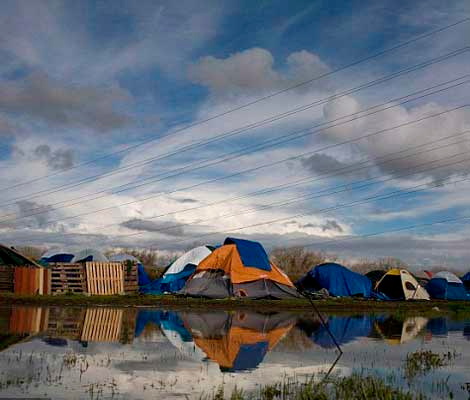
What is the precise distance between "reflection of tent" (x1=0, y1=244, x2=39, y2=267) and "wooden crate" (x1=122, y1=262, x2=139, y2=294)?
6.03 meters

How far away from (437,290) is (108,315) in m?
34.1

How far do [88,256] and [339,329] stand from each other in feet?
97.4

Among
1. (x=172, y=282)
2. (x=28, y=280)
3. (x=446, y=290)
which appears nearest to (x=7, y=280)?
(x=28, y=280)

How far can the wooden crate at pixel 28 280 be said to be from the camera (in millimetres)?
33531

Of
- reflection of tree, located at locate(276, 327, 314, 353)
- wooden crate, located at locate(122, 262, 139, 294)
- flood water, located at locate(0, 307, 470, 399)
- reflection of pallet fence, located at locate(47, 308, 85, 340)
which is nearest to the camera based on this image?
flood water, located at locate(0, 307, 470, 399)

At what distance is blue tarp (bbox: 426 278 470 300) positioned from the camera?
48656mm

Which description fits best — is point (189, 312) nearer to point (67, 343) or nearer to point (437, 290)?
point (67, 343)

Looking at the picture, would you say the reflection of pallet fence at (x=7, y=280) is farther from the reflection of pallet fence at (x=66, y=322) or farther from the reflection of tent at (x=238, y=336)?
the reflection of tent at (x=238, y=336)

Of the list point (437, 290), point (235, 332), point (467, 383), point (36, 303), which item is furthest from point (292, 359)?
point (437, 290)

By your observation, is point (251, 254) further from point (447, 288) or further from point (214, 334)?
point (447, 288)

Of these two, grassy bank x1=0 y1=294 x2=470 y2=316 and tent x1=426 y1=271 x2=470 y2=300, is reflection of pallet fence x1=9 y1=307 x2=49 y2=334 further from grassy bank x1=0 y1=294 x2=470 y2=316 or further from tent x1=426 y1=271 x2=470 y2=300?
tent x1=426 y1=271 x2=470 y2=300

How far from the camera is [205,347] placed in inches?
595

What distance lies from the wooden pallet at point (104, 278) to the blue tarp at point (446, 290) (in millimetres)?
26297

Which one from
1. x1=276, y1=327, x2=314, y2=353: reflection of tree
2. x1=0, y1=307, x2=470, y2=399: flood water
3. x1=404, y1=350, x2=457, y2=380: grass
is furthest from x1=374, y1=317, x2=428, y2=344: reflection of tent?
x1=276, y1=327, x2=314, y2=353: reflection of tree
